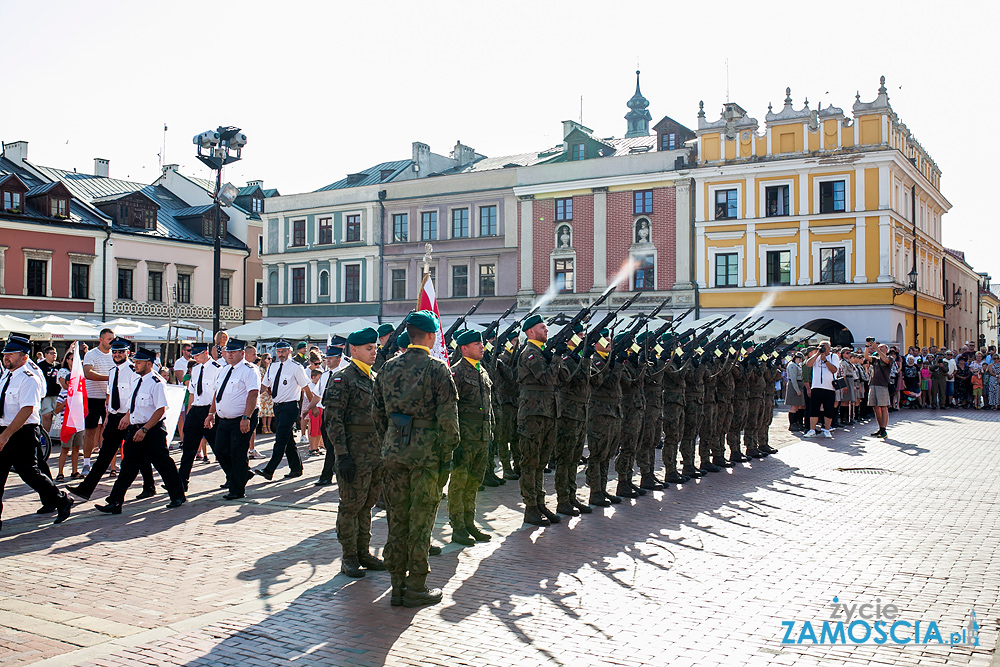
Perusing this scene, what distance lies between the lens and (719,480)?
12117mm

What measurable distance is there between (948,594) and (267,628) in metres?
4.89

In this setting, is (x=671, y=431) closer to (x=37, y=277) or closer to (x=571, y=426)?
(x=571, y=426)

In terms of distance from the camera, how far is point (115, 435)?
10.2 meters

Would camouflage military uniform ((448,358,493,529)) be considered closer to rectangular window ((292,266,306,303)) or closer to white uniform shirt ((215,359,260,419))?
white uniform shirt ((215,359,260,419))

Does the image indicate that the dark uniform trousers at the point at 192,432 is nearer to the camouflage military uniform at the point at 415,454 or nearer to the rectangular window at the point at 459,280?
the camouflage military uniform at the point at 415,454

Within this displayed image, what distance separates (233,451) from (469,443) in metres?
3.53

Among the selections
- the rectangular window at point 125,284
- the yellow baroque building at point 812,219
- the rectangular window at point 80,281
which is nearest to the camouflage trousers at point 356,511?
the yellow baroque building at point 812,219

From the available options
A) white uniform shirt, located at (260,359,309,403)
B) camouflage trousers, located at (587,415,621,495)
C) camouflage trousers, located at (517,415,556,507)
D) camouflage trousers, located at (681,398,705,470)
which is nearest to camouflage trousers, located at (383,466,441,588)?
camouflage trousers, located at (517,415,556,507)

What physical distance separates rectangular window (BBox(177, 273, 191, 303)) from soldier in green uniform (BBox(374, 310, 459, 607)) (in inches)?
1633

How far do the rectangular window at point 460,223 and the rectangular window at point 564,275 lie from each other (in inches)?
217

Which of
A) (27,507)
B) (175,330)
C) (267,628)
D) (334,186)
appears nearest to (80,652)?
(267,628)

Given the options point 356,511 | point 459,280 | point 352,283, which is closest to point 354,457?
point 356,511

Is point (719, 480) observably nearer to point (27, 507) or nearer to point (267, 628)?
point (267, 628)

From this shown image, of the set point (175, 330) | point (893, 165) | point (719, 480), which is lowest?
point (719, 480)
